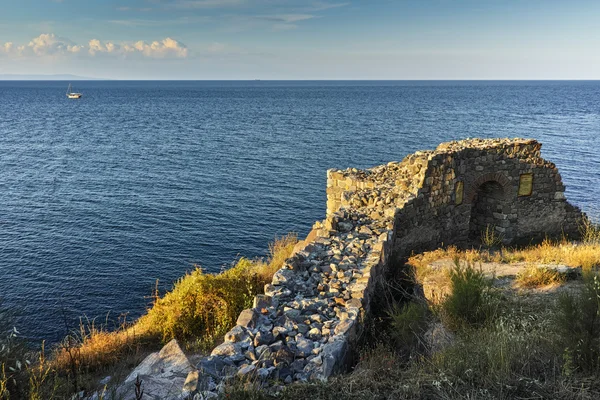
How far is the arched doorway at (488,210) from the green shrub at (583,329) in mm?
10731

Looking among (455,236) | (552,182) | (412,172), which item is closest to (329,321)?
(412,172)

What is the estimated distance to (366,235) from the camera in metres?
11.8

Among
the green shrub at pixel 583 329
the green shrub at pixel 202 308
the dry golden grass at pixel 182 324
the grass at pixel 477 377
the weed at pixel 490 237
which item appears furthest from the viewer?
the weed at pixel 490 237

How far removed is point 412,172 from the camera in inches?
581

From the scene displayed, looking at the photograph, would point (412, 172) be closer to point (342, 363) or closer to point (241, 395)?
point (342, 363)

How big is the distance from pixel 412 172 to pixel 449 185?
4.28ft

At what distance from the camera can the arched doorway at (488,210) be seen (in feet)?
54.8

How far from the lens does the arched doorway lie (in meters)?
16.7

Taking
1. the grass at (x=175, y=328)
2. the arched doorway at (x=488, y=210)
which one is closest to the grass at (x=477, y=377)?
the grass at (x=175, y=328)

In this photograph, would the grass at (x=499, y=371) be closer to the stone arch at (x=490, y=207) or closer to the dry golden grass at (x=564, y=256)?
the dry golden grass at (x=564, y=256)

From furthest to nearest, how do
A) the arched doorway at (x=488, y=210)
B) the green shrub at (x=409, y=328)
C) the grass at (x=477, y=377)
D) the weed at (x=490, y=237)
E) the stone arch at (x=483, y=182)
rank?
the arched doorway at (x=488, y=210), the weed at (x=490, y=237), the stone arch at (x=483, y=182), the green shrub at (x=409, y=328), the grass at (x=477, y=377)

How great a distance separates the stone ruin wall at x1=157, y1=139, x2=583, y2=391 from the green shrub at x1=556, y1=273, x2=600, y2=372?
3.05m

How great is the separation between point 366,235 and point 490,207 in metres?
7.48

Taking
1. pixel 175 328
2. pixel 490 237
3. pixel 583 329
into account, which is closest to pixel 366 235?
pixel 175 328
